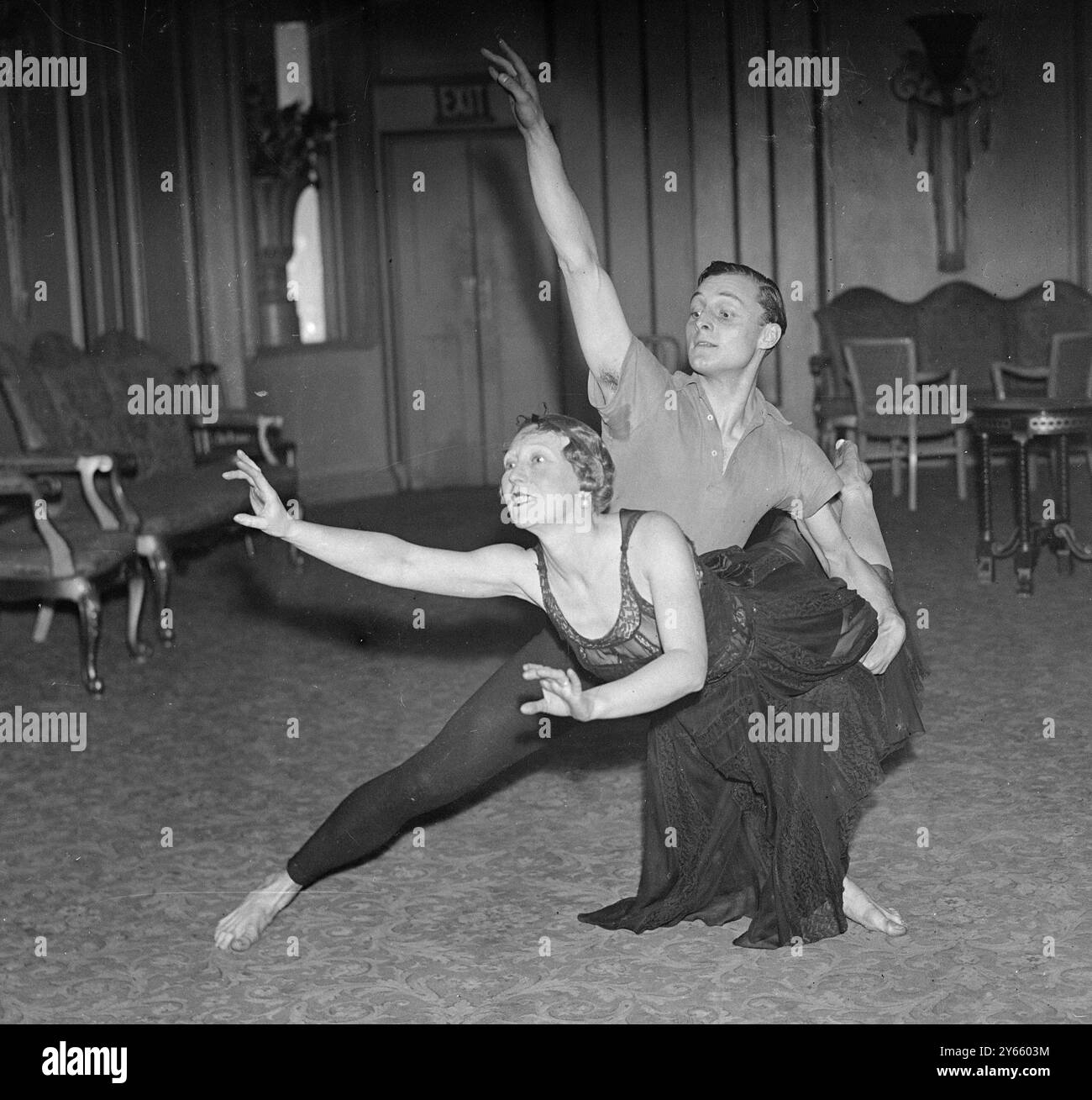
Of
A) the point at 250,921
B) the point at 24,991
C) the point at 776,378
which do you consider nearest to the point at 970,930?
the point at 250,921

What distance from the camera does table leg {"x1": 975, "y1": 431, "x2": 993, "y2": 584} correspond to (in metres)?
7.04

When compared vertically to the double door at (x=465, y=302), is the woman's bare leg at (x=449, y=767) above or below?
below

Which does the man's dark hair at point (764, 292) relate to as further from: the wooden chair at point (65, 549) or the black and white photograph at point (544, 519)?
the wooden chair at point (65, 549)

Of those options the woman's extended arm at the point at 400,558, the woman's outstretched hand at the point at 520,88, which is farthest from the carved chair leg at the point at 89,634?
the woman's outstretched hand at the point at 520,88

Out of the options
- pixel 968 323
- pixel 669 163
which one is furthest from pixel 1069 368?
pixel 669 163

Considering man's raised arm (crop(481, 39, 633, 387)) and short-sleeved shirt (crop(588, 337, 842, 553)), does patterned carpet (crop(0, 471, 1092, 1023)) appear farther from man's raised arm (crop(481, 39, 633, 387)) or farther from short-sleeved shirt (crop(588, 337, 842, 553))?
man's raised arm (crop(481, 39, 633, 387))

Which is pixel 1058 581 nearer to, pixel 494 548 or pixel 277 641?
pixel 277 641

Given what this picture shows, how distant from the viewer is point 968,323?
34.4 feet

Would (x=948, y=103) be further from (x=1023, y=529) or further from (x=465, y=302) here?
(x=1023, y=529)

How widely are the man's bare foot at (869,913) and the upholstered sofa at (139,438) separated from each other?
357 cm

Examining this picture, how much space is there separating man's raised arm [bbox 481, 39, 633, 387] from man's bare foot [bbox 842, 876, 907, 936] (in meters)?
1.18

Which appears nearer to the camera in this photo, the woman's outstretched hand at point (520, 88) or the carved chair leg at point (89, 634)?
the woman's outstretched hand at point (520, 88)

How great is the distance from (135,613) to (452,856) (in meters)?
2.73

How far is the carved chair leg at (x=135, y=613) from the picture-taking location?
605 centimetres
